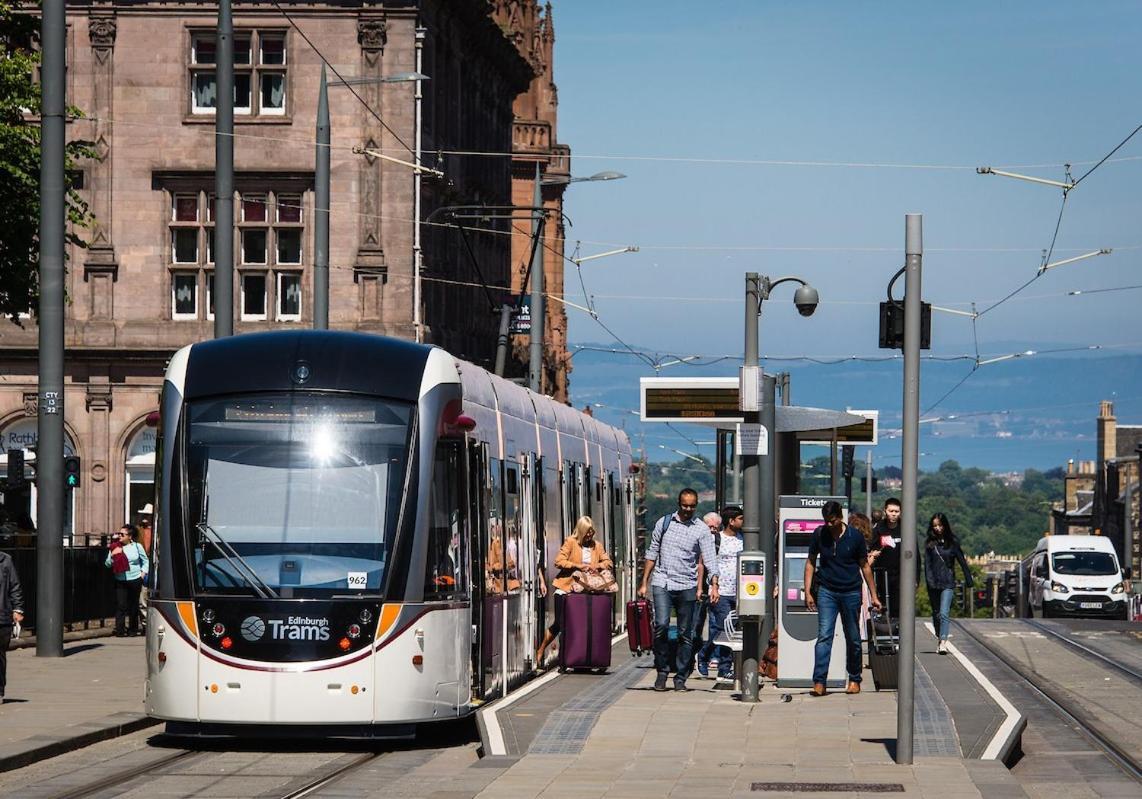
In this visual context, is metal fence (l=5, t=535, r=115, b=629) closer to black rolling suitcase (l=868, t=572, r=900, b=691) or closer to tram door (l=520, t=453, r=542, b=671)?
tram door (l=520, t=453, r=542, b=671)

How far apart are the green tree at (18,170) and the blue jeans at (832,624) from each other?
49.8 feet

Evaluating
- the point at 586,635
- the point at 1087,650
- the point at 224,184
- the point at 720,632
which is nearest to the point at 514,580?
the point at 586,635

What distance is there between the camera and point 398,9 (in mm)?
47250

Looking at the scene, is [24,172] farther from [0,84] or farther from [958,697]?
[958,697]

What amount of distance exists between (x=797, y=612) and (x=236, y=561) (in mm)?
6519

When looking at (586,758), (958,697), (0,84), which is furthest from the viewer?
(0,84)

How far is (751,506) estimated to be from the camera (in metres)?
19.8

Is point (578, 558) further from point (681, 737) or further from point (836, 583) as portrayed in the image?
point (681, 737)

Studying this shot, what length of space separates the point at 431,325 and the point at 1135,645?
20.0 m

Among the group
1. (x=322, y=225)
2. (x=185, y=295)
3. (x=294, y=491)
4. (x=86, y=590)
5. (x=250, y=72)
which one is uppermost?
(x=250, y=72)

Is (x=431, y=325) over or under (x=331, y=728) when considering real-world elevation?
over

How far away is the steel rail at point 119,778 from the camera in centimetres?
1405

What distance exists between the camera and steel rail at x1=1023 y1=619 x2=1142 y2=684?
2775 cm

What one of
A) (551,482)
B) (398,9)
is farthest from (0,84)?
(398,9)
